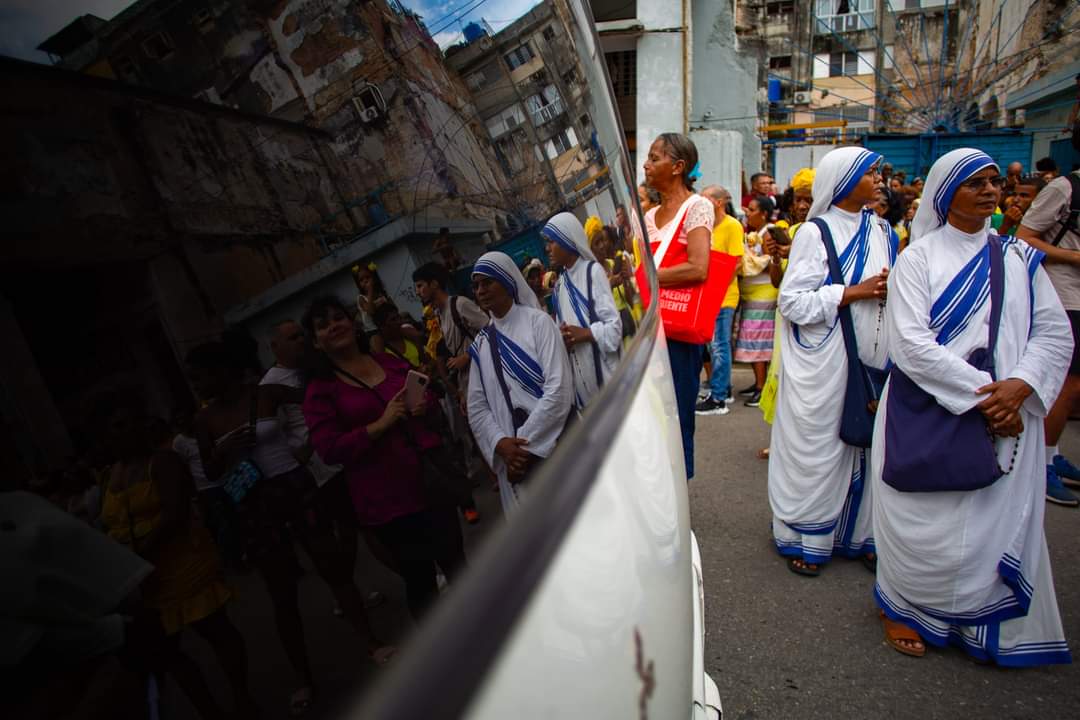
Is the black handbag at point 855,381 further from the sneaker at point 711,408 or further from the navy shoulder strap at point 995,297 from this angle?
the sneaker at point 711,408

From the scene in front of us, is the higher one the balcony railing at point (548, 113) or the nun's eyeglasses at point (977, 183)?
the balcony railing at point (548, 113)

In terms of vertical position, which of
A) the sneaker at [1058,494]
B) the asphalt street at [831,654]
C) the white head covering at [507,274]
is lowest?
the sneaker at [1058,494]

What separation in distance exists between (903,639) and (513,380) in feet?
7.15

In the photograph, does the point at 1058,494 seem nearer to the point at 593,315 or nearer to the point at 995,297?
the point at 995,297

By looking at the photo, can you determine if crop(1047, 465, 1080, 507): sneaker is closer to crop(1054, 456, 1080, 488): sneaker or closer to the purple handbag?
crop(1054, 456, 1080, 488): sneaker

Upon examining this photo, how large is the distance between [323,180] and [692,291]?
213 cm

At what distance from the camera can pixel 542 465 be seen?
0.55 m

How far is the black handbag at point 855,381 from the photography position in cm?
236

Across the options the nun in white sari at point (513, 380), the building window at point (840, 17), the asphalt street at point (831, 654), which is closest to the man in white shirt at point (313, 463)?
the nun in white sari at point (513, 380)

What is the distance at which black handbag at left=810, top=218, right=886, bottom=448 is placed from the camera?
7.73ft

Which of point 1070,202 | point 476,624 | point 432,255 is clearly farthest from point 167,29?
point 1070,202

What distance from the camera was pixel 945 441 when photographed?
5.98 feet

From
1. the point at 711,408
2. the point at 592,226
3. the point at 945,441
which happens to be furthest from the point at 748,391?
the point at 592,226

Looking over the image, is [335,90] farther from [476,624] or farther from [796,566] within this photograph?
[796,566]
